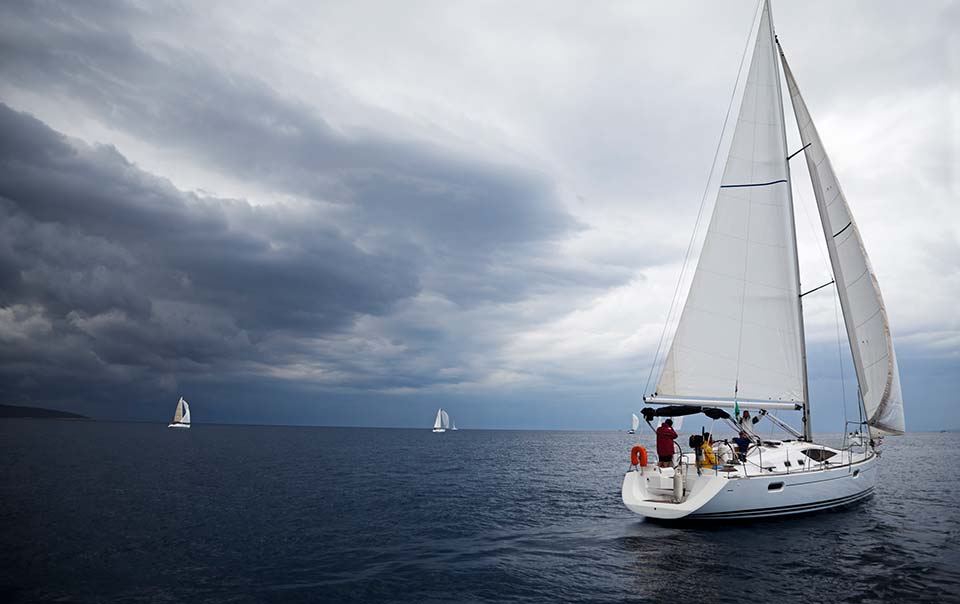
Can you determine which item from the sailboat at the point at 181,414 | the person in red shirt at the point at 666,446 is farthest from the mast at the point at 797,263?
the sailboat at the point at 181,414

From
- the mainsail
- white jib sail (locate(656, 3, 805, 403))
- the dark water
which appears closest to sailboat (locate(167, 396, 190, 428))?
the mainsail

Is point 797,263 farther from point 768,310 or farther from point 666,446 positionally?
point 666,446

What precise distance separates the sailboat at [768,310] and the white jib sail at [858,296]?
A: 43 millimetres

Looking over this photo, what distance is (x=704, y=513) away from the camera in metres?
17.5

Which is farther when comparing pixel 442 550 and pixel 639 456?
pixel 639 456

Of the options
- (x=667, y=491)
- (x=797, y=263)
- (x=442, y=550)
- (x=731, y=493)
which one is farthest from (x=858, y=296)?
(x=442, y=550)

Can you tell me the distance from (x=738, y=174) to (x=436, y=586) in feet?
66.7

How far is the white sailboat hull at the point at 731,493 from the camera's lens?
683 inches

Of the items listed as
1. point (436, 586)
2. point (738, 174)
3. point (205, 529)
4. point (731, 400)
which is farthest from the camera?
point (738, 174)

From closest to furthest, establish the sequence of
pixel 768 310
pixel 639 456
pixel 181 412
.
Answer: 1. pixel 639 456
2. pixel 768 310
3. pixel 181 412

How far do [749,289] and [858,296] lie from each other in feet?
15.2

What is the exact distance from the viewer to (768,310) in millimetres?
22062

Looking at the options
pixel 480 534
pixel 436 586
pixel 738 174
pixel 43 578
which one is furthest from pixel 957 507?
pixel 43 578

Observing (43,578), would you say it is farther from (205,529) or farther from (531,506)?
(531,506)
